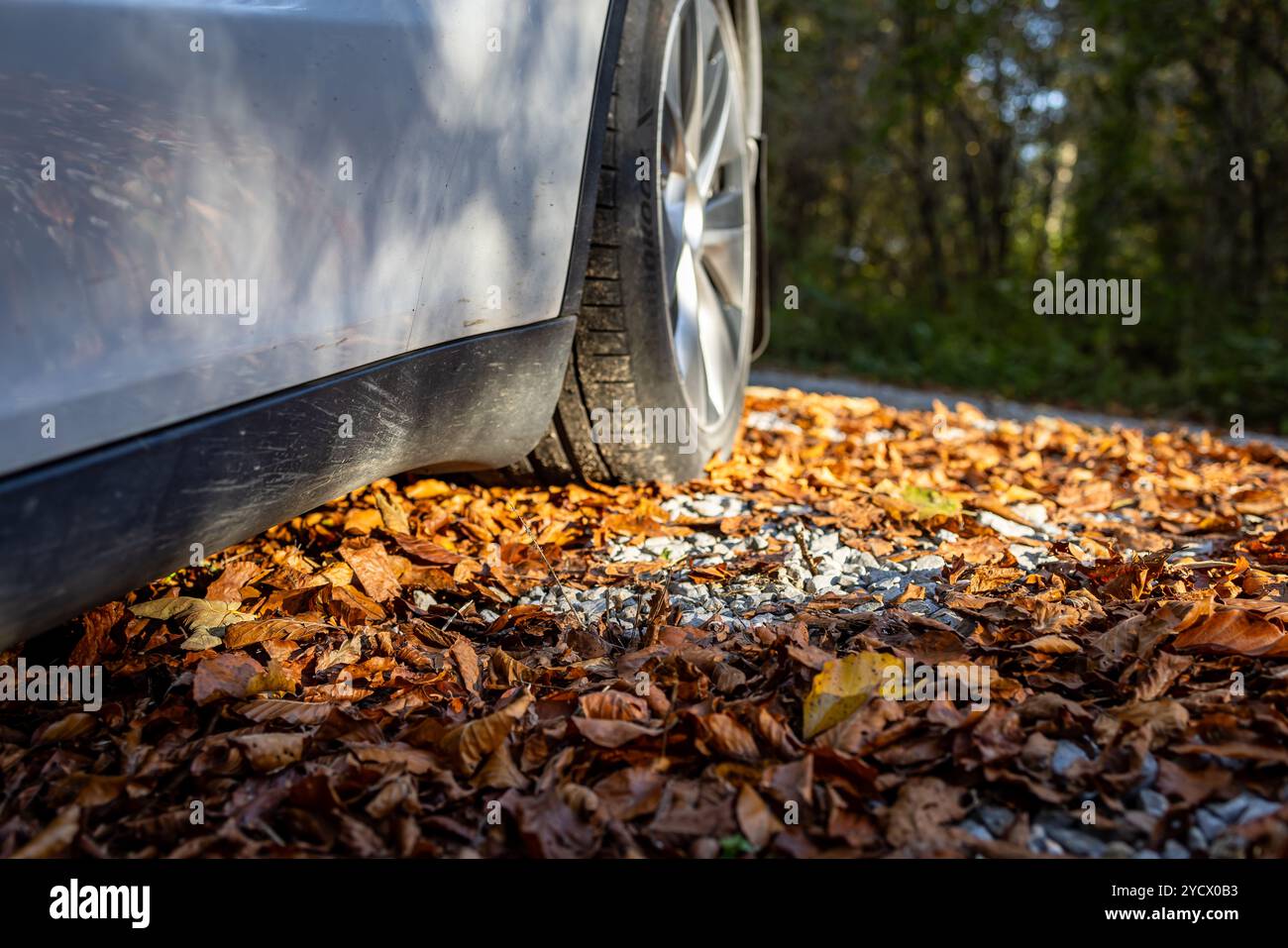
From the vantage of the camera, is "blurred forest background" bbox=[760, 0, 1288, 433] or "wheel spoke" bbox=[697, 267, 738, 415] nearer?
"wheel spoke" bbox=[697, 267, 738, 415]

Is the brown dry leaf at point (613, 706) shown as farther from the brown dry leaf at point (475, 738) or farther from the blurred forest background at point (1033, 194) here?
the blurred forest background at point (1033, 194)

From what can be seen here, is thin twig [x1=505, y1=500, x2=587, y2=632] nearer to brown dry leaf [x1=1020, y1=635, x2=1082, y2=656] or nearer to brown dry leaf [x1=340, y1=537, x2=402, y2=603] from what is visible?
brown dry leaf [x1=340, y1=537, x2=402, y2=603]

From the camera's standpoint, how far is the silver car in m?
1.22

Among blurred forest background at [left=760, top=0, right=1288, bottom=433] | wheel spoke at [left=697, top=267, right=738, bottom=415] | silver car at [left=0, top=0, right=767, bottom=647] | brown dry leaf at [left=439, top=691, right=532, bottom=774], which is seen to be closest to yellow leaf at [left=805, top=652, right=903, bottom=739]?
brown dry leaf at [left=439, top=691, right=532, bottom=774]

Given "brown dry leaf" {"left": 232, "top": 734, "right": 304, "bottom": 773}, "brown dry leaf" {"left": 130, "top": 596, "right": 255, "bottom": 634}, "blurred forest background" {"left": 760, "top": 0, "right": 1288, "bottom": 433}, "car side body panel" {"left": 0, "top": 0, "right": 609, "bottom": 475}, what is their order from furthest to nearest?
"blurred forest background" {"left": 760, "top": 0, "right": 1288, "bottom": 433} → "brown dry leaf" {"left": 130, "top": 596, "right": 255, "bottom": 634} → "brown dry leaf" {"left": 232, "top": 734, "right": 304, "bottom": 773} → "car side body panel" {"left": 0, "top": 0, "right": 609, "bottom": 475}

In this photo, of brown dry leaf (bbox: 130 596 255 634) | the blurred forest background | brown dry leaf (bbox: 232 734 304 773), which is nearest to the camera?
brown dry leaf (bbox: 232 734 304 773)

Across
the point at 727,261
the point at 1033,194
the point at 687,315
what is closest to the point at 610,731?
the point at 687,315

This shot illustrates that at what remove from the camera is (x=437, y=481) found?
2.67 m

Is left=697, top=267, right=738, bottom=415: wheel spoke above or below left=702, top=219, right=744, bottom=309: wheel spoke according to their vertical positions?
below

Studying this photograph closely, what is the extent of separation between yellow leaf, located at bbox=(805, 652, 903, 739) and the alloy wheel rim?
1074 mm

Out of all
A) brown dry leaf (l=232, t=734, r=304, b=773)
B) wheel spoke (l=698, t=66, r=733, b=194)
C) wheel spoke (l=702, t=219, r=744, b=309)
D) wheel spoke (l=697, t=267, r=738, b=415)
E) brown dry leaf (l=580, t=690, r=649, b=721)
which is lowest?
brown dry leaf (l=232, t=734, r=304, b=773)

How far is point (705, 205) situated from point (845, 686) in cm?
174

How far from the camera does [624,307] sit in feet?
7.69
